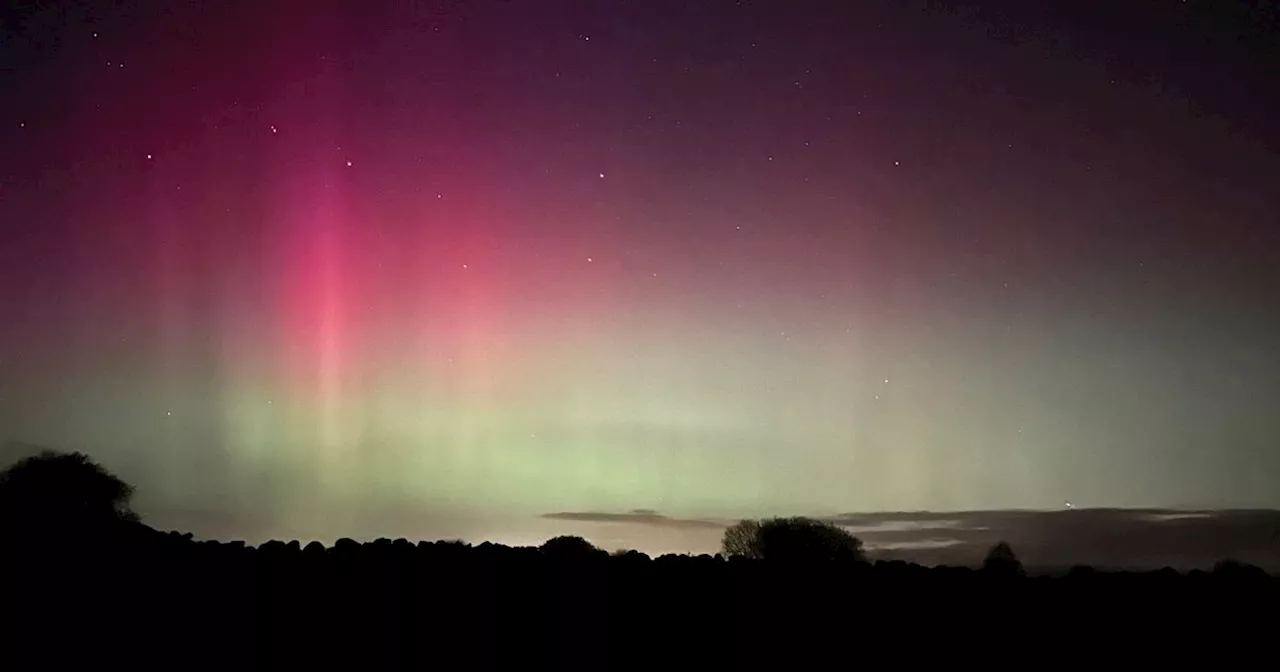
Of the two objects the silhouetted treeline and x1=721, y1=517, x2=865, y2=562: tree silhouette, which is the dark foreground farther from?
x1=721, y1=517, x2=865, y2=562: tree silhouette

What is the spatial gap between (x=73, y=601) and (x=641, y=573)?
7842 mm

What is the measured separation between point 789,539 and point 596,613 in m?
46.0

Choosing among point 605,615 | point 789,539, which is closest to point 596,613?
point 605,615

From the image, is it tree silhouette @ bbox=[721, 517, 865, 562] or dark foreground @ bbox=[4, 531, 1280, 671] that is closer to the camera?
dark foreground @ bbox=[4, 531, 1280, 671]

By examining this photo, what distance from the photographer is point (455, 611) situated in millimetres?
15500

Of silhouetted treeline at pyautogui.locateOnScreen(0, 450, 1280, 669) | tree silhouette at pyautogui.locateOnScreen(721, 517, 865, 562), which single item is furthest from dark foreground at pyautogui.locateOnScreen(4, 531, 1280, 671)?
tree silhouette at pyautogui.locateOnScreen(721, 517, 865, 562)

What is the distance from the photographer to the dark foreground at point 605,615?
14062 mm

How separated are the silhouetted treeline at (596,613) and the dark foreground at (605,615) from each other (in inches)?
1.0

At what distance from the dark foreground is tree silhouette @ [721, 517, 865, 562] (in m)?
43.1

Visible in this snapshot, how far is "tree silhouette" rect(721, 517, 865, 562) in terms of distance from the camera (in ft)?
194

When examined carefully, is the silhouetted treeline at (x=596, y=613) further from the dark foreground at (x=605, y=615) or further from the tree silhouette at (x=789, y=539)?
the tree silhouette at (x=789, y=539)

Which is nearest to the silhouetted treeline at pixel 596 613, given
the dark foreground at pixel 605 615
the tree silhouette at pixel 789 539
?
the dark foreground at pixel 605 615

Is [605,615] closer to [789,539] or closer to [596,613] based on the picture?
[596,613]

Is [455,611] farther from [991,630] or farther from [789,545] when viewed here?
[789,545]
